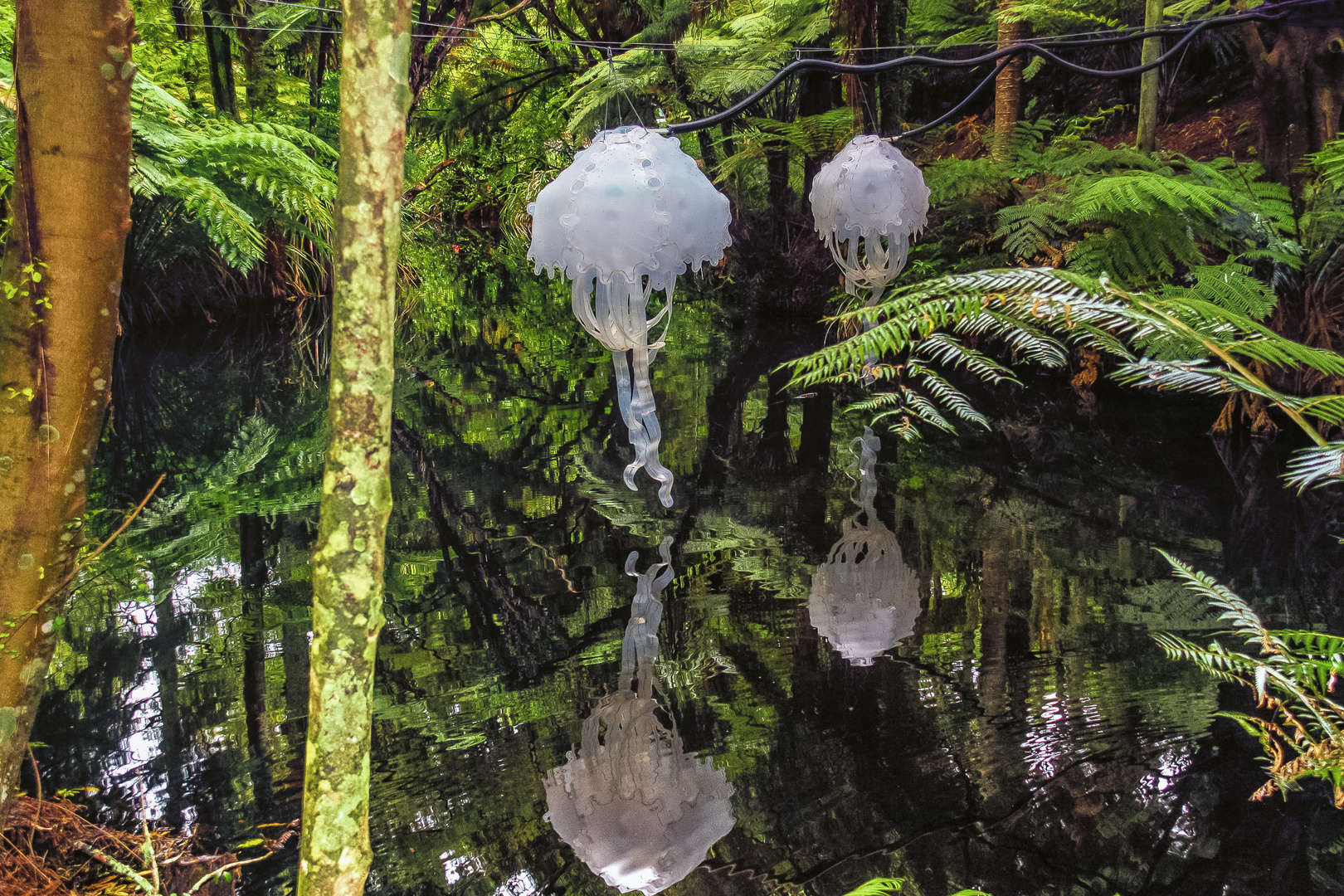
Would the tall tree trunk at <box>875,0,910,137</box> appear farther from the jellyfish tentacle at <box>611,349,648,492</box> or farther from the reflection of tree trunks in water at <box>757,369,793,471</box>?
the jellyfish tentacle at <box>611,349,648,492</box>

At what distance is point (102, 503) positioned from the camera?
5.66 metres

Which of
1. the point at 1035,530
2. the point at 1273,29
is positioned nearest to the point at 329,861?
the point at 1035,530

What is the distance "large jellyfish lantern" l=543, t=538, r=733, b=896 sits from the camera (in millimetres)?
2568

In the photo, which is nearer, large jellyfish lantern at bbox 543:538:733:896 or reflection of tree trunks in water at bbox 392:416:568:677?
large jellyfish lantern at bbox 543:538:733:896

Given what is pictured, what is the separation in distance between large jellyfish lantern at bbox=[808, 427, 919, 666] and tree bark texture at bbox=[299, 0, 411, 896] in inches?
94.1

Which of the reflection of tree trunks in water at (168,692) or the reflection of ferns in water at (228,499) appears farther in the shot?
the reflection of ferns in water at (228,499)

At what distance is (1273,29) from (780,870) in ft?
23.6

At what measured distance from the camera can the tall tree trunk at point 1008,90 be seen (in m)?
9.26

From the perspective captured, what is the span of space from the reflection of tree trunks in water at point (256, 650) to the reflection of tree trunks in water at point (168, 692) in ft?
0.69

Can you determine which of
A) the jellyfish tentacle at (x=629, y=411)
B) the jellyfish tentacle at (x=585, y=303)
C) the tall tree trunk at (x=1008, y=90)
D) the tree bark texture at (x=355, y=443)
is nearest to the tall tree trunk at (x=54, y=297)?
the tree bark texture at (x=355, y=443)

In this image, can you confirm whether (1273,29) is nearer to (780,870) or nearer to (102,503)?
(780,870)

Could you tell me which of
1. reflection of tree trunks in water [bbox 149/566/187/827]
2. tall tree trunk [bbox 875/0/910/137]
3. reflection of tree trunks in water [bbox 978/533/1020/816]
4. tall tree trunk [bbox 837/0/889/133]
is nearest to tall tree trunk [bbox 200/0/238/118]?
tall tree trunk [bbox 837/0/889/133]

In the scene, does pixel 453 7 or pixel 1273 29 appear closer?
pixel 1273 29

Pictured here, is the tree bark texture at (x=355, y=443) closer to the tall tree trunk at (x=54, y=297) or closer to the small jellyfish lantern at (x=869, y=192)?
the tall tree trunk at (x=54, y=297)
